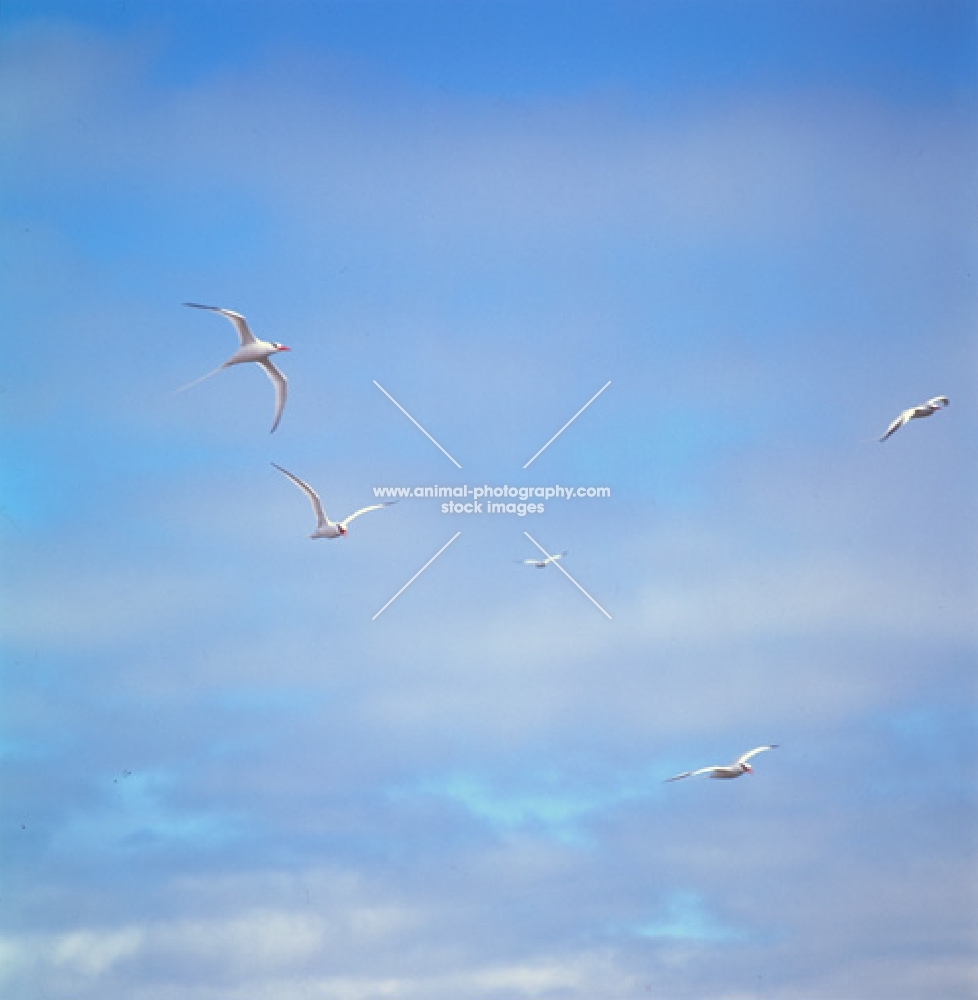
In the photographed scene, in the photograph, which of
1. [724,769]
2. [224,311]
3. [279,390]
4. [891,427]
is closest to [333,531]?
[279,390]

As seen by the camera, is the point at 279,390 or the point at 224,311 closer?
the point at 224,311

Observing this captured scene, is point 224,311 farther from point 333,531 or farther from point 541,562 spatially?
point 541,562

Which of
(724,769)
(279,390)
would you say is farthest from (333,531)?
(724,769)

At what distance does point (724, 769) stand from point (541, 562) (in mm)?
4645

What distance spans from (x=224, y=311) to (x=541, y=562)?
6683 mm

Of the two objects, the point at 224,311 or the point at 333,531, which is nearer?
the point at 224,311

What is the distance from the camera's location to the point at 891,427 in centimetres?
2542

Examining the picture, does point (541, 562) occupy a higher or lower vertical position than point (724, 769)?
higher

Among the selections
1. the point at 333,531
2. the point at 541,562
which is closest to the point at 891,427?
the point at 541,562

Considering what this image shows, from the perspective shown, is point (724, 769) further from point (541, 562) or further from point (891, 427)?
point (891, 427)

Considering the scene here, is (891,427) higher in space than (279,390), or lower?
lower

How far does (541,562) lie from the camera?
1069 inches

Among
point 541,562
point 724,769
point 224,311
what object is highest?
point 224,311

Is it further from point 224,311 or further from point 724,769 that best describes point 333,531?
point 724,769
